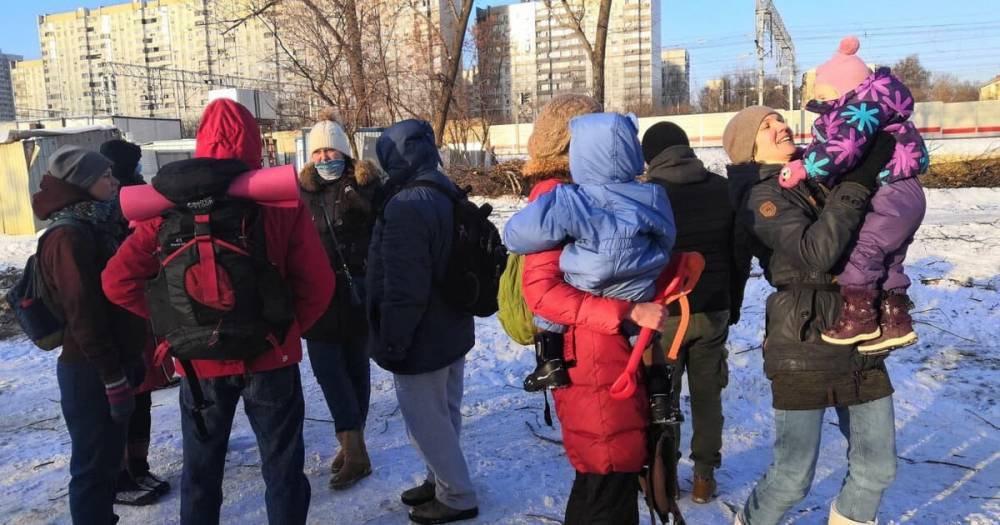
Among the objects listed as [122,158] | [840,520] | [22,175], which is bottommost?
[840,520]

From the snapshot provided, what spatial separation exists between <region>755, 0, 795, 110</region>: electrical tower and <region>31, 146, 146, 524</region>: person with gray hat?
Result: 33.0 metres

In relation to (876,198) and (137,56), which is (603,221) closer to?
(876,198)

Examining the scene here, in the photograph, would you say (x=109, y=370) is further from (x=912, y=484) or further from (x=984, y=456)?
(x=984, y=456)

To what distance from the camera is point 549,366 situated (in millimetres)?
2275

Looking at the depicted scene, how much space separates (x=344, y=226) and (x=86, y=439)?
161 cm

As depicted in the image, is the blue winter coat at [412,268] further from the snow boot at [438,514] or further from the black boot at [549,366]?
the black boot at [549,366]

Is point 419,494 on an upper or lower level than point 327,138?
lower

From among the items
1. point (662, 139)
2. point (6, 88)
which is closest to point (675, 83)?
point (662, 139)

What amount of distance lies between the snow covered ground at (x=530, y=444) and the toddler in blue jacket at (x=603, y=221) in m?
1.55

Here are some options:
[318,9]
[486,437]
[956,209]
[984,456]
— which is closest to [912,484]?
[984,456]

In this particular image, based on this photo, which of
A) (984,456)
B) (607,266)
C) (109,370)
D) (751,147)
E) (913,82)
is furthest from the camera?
(913,82)

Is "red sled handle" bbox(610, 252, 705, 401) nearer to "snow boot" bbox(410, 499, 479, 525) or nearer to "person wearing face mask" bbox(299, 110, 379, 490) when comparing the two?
"snow boot" bbox(410, 499, 479, 525)

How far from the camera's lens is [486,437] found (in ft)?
14.0

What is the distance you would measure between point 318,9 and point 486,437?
11820mm
